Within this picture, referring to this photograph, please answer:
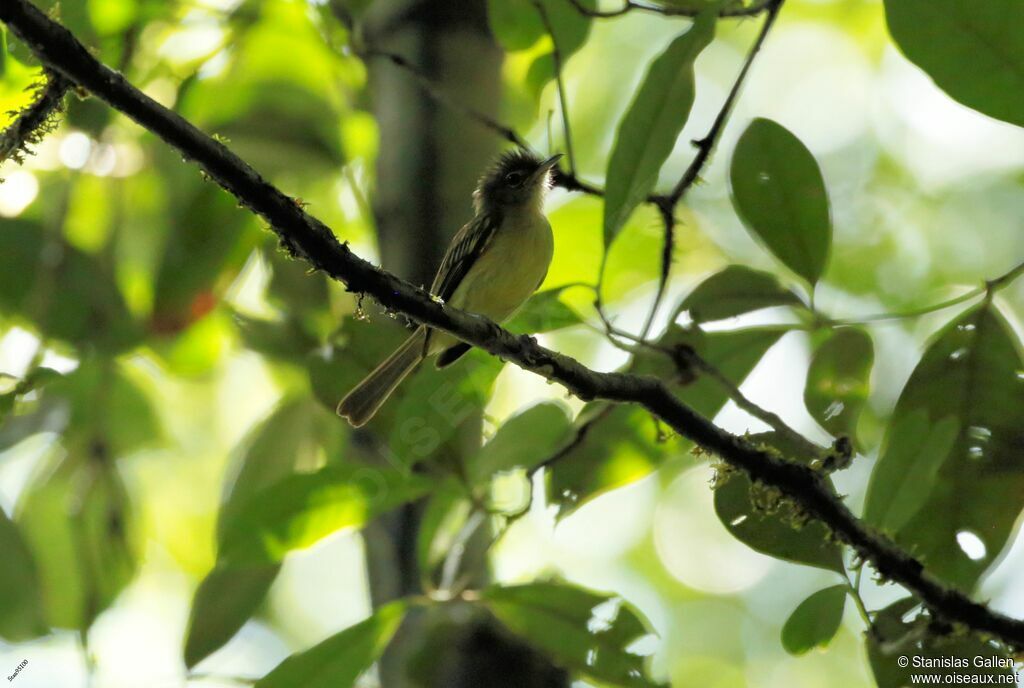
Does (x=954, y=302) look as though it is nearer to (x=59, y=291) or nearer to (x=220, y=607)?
(x=220, y=607)

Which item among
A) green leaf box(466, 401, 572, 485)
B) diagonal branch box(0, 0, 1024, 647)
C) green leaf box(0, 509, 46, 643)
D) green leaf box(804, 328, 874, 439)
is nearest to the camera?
diagonal branch box(0, 0, 1024, 647)

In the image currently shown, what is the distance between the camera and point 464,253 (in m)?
3.80

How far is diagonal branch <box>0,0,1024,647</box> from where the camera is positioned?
1562 mm

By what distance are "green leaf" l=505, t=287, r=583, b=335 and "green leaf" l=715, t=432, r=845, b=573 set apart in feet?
1.89

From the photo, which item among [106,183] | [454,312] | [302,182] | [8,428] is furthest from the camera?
[106,183]

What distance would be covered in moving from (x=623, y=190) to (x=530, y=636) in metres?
1.26

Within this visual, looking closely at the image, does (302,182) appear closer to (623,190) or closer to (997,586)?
(623,190)

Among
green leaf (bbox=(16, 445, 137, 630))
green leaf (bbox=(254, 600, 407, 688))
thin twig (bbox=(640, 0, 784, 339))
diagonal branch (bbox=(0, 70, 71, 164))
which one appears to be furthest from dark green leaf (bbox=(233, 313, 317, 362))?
diagonal branch (bbox=(0, 70, 71, 164))

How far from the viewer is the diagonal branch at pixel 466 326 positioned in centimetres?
156

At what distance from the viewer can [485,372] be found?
2613mm

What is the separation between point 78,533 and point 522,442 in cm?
188

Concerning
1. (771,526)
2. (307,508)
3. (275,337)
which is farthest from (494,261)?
(771,526)

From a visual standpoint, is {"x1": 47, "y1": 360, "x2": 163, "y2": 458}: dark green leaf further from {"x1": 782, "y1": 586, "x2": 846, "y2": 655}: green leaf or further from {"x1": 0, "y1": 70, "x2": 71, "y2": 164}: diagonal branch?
{"x1": 782, "y1": 586, "x2": 846, "y2": 655}: green leaf

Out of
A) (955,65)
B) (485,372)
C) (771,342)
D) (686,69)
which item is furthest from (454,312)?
(955,65)
